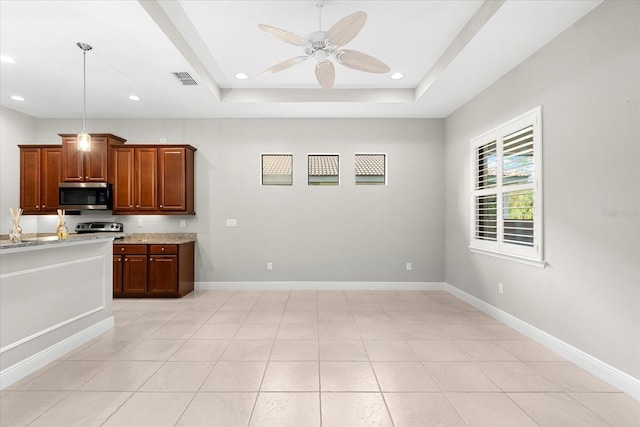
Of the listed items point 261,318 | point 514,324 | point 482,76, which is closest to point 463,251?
point 514,324

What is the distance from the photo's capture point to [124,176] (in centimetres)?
498

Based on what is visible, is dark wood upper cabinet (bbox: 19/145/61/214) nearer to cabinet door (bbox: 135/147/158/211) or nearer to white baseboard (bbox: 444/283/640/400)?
cabinet door (bbox: 135/147/158/211)

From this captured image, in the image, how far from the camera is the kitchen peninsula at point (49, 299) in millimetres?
2336

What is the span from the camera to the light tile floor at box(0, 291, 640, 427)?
196 cm

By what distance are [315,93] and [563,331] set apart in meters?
4.12

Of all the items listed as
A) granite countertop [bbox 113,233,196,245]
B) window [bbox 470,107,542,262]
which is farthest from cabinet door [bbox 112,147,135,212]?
window [bbox 470,107,542,262]

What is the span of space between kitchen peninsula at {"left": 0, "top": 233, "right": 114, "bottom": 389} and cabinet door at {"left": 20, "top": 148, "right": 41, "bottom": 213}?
2.75 m

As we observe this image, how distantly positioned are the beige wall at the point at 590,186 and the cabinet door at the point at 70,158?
20.4 ft

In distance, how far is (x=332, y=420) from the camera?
6.29ft

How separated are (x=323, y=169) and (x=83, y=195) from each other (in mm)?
3910

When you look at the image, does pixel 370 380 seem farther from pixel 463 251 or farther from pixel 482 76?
pixel 482 76

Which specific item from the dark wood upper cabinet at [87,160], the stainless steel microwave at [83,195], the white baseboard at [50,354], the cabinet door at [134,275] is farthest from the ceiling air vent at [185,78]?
the white baseboard at [50,354]

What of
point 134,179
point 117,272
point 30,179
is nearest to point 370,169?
point 134,179

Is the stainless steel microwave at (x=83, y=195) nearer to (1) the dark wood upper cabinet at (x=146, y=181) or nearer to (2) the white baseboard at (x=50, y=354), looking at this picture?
(1) the dark wood upper cabinet at (x=146, y=181)
